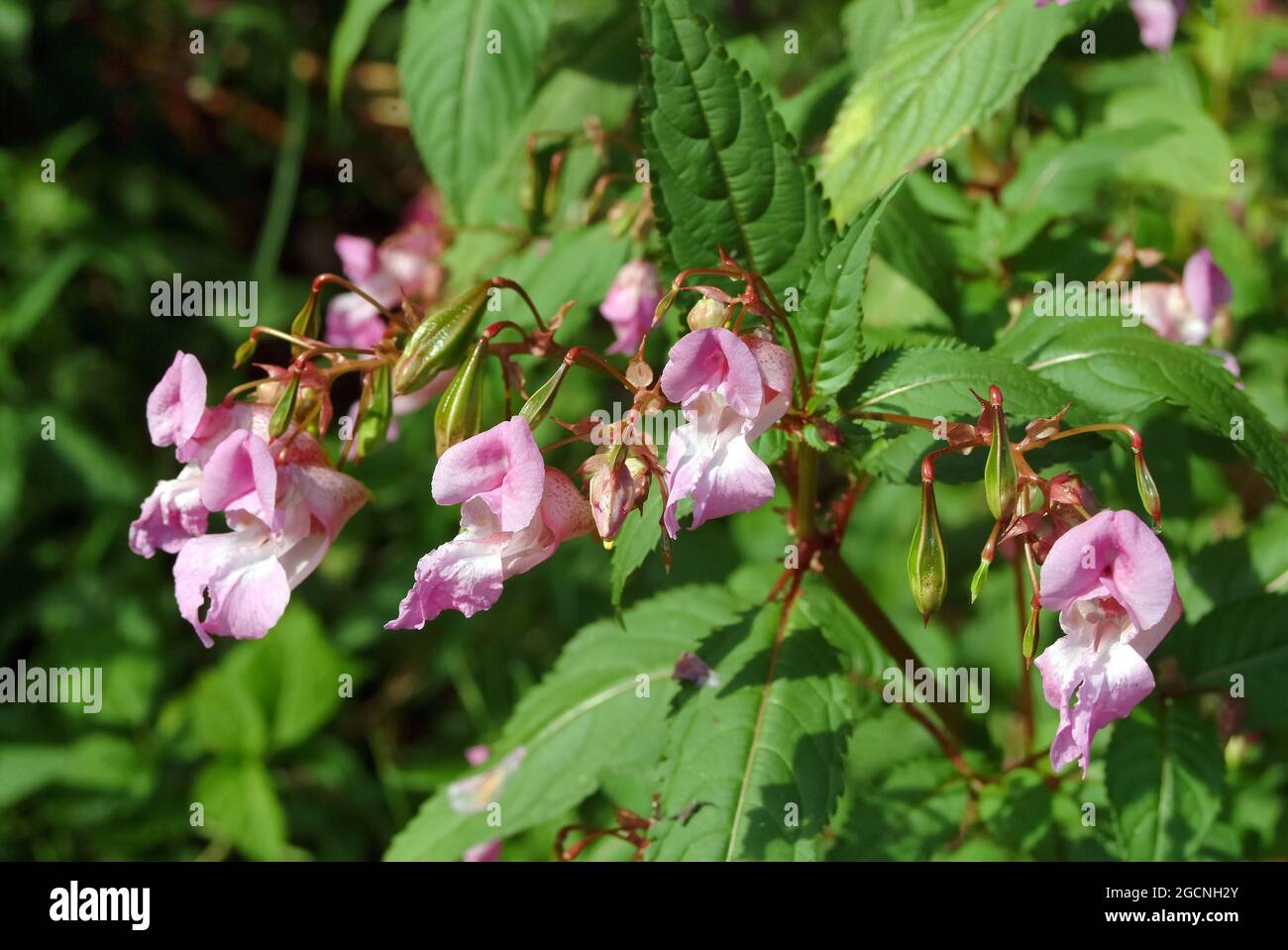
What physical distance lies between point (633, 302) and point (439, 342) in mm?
535

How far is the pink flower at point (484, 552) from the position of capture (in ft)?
3.79

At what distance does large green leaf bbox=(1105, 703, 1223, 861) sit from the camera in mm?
1462

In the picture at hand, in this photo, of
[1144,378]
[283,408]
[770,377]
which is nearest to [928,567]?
[770,377]

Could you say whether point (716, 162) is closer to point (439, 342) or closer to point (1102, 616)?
point (439, 342)

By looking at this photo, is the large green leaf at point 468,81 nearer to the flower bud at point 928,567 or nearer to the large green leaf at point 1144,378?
the large green leaf at point 1144,378

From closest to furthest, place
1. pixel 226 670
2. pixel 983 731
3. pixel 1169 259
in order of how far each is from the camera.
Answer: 1. pixel 983 731
2. pixel 1169 259
3. pixel 226 670

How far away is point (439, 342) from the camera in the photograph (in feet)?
3.98

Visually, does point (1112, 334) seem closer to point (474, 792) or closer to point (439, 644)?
point (474, 792)

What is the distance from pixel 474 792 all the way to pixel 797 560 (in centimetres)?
59

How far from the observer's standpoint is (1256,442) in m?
1.30

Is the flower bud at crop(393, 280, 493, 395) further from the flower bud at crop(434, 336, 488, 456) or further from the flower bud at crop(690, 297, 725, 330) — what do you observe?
the flower bud at crop(690, 297, 725, 330)

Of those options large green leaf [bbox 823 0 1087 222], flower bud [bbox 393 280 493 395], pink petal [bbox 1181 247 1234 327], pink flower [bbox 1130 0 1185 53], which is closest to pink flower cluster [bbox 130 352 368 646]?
flower bud [bbox 393 280 493 395]

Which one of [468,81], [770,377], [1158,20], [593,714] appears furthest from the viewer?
[468,81]

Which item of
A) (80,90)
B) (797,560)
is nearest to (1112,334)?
(797,560)
